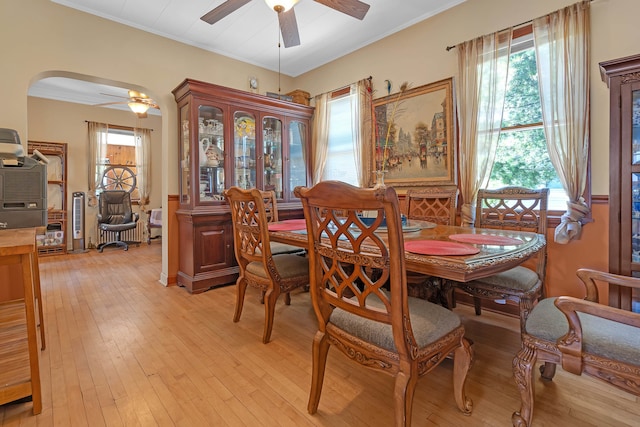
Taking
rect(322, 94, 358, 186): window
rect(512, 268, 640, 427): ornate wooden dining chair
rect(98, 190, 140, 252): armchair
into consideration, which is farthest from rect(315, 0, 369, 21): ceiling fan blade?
rect(98, 190, 140, 252): armchair

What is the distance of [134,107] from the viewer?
→ 4.53 metres

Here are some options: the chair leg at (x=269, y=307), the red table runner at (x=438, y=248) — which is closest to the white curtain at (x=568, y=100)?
the red table runner at (x=438, y=248)

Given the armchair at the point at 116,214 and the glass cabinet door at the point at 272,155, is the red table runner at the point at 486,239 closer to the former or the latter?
the glass cabinet door at the point at 272,155

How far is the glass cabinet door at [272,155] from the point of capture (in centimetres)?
381

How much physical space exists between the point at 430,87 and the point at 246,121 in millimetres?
2024

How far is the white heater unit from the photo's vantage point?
17.9ft

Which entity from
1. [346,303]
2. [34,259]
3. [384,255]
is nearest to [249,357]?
[346,303]

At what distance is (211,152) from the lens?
3.32 m

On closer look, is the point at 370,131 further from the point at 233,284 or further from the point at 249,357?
the point at 249,357

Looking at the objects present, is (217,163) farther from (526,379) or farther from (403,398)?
(526,379)

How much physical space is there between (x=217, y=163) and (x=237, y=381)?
7.70 ft

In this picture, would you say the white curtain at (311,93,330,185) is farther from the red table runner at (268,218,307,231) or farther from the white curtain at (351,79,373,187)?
the red table runner at (268,218,307,231)

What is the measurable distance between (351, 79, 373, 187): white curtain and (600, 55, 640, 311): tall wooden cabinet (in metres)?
2.13

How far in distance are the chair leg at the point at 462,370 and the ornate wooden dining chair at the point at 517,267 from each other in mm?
338
